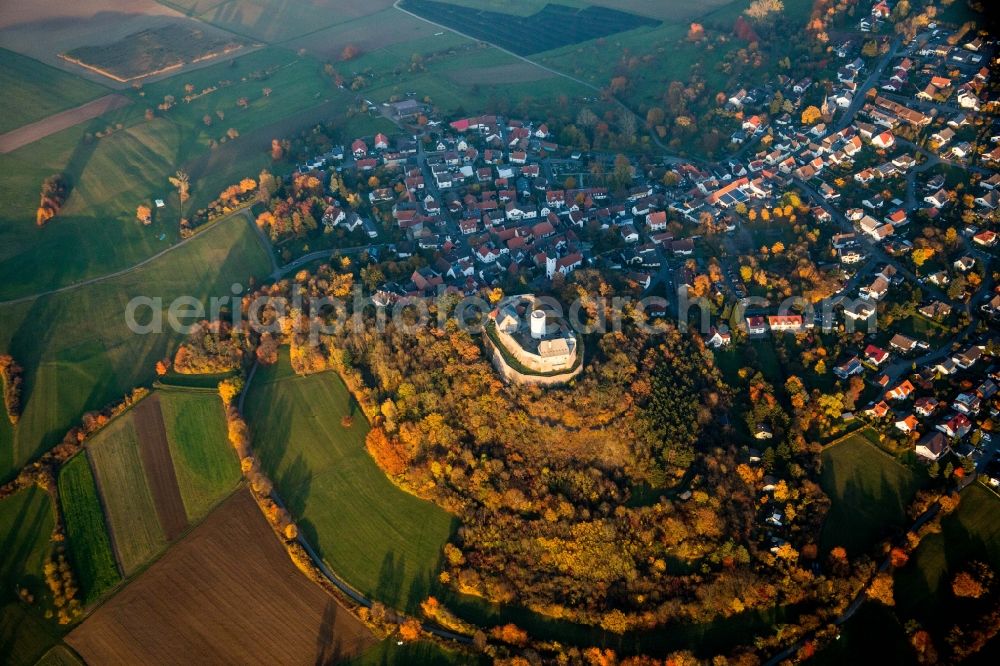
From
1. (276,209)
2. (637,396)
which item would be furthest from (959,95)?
(276,209)

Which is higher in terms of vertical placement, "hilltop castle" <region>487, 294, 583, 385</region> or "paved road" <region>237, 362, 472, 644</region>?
"hilltop castle" <region>487, 294, 583, 385</region>

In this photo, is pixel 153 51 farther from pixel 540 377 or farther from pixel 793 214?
pixel 793 214

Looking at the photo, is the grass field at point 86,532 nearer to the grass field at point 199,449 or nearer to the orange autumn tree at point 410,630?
the grass field at point 199,449

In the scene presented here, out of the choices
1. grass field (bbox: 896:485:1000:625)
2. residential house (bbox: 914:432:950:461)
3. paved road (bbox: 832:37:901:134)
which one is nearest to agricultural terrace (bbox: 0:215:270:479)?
residential house (bbox: 914:432:950:461)

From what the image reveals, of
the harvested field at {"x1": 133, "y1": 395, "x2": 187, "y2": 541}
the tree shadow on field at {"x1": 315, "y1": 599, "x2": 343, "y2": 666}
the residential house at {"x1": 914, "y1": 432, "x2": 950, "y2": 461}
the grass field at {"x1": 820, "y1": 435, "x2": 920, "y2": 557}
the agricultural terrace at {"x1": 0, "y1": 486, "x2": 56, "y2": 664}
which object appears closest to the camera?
the tree shadow on field at {"x1": 315, "y1": 599, "x2": 343, "y2": 666}

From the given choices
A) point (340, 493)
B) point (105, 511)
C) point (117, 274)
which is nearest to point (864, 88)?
point (340, 493)

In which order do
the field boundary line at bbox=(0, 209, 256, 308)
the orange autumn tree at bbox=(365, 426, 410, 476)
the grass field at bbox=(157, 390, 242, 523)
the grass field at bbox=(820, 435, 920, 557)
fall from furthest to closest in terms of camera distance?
1. the field boundary line at bbox=(0, 209, 256, 308)
2. the grass field at bbox=(157, 390, 242, 523)
3. the orange autumn tree at bbox=(365, 426, 410, 476)
4. the grass field at bbox=(820, 435, 920, 557)

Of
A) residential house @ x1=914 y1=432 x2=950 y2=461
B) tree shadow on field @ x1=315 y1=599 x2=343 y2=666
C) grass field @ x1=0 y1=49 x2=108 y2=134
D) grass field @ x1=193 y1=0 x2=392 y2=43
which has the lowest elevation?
tree shadow on field @ x1=315 y1=599 x2=343 y2=666

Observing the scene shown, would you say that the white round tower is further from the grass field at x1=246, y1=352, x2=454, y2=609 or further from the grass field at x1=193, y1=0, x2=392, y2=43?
the grass field at x1=193, y1=0, x2=392, y2=43
